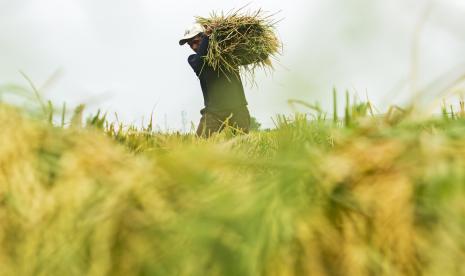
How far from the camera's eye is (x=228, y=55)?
5.18 m

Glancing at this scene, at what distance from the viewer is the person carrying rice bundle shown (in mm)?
5020

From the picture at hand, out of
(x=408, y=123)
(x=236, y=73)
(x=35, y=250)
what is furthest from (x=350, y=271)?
(x=236, y=73)

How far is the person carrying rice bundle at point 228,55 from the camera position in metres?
5.02

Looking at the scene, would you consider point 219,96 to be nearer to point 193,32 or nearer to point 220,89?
point 220,89

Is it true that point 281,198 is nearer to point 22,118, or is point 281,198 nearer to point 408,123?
point 408,123

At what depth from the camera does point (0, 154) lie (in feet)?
2.35

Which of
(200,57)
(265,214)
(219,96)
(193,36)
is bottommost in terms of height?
(265,214)

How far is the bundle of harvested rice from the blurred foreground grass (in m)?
4.33

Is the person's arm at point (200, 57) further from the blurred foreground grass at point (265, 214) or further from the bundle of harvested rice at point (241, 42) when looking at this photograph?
the blurred foreground grass at point (265, 214)

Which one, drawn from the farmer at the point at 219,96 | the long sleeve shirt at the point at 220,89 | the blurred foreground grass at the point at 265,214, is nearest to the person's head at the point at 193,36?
the farmer at the point at 219,96

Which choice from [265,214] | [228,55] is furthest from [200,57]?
[265,214]

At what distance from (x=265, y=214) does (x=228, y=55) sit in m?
4.68

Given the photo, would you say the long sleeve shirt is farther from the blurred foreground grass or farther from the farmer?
the blurred foreground grass

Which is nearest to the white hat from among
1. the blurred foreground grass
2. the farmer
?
the farmer
